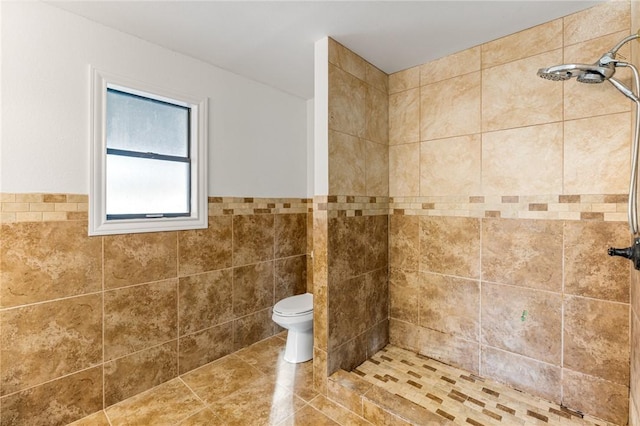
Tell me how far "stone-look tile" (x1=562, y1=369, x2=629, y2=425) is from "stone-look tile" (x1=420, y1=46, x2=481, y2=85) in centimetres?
203

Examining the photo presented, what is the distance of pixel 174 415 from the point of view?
1832 mm

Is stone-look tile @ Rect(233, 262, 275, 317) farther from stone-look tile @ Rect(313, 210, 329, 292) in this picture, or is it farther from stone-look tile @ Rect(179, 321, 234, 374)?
stone-look tile @ Rect(313, 210, 329, 292)

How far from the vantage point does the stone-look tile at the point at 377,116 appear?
232 cm

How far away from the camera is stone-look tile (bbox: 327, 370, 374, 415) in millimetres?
1837

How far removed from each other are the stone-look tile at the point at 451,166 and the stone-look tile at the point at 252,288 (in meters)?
1.54

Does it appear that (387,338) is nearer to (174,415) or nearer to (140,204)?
(174,415)

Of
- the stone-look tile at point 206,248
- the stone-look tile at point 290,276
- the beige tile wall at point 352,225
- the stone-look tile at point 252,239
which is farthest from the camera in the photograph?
the stone-look tile at point 290,276

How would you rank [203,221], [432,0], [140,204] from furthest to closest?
[203,221]
[140,204]
[432,0]

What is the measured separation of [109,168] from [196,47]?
3.36ft

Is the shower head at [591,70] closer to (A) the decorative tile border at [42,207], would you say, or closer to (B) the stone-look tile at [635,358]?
(B) the stone-look tile at [635,358]

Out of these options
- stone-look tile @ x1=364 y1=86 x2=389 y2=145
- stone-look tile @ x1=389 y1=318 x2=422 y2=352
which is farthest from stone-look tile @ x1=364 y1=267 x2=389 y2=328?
stone-look tile @ x1=364 y1=86 x2=389 y2=145

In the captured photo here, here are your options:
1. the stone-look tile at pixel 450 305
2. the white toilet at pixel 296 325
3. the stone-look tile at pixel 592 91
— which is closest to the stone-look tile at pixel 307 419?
the white toilet at pixel 296 325

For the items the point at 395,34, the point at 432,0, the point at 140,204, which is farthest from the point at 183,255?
the point at 432,0

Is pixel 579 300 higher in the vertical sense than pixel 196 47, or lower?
lower
